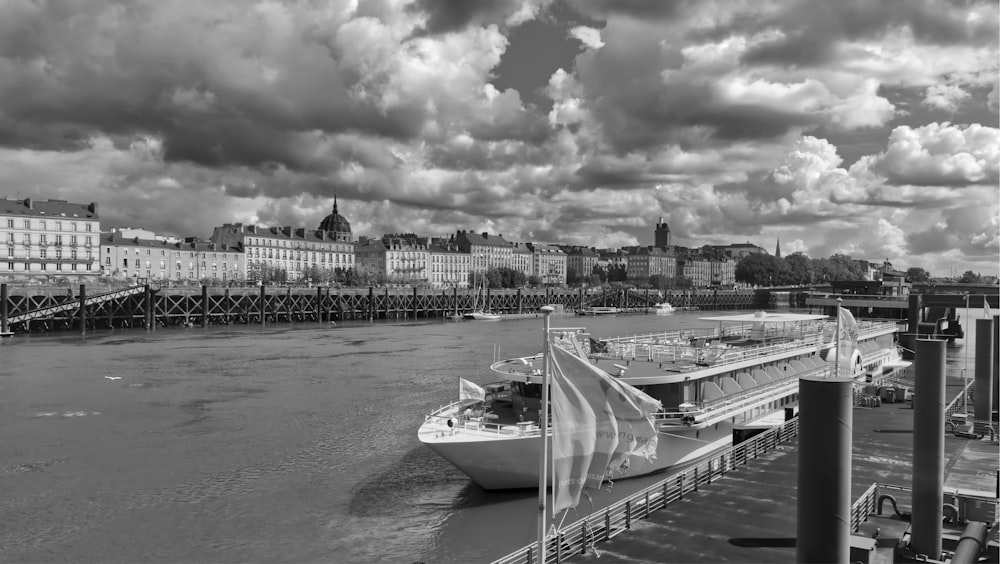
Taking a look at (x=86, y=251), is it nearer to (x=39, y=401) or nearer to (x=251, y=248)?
(x=251, y=248)

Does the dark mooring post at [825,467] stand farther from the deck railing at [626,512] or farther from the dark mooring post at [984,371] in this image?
the dark mooring post at [984,371]

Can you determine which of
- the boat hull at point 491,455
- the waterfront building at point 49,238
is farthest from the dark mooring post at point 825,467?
the waterfront building at point 49,238

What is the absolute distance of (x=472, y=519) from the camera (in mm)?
21172

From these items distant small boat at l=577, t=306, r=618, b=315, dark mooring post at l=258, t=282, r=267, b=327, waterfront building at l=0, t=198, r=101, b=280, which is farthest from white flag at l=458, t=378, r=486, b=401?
distant small boat at l=577, t=306, r=618, b=315

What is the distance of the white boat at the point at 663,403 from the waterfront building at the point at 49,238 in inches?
4378

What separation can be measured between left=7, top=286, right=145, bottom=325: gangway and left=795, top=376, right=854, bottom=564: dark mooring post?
8495 cm

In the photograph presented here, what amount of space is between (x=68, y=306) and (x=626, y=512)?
3293 inches

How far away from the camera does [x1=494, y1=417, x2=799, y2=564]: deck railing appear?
14177mm

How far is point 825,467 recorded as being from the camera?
828cm

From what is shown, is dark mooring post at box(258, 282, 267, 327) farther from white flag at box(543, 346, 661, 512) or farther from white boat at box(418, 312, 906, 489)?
white flag at box(543, 346, 661, 512)

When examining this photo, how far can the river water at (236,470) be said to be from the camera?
19.8 m

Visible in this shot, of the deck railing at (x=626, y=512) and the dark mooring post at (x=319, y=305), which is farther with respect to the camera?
the dark mooring post at (x=319, y=305)

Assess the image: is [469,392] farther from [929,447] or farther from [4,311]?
[4,311]

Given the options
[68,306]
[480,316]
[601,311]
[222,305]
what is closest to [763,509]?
[68,306]
